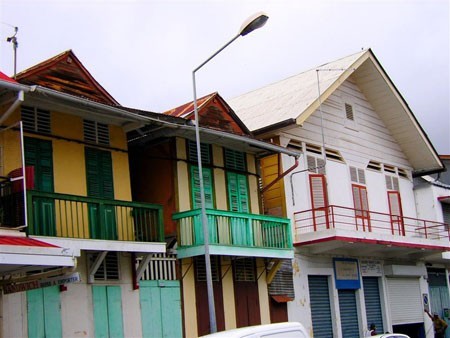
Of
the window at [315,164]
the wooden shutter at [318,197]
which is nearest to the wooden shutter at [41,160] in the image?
the wooden shutter at [318,197]

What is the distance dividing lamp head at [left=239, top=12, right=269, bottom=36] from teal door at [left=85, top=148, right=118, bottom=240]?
13.9ft

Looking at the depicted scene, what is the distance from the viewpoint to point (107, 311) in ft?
54.3

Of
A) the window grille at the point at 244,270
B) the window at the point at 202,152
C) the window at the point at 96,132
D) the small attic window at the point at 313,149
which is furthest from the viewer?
the small attic window at the point at 313,149

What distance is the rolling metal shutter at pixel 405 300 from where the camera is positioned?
26.5 meters

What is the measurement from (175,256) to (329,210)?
6895 mm

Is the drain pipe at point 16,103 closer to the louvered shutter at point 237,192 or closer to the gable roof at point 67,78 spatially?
the gable roof at point 67,78

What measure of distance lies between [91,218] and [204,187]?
4.83 metres

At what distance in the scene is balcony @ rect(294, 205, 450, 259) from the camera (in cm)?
2217

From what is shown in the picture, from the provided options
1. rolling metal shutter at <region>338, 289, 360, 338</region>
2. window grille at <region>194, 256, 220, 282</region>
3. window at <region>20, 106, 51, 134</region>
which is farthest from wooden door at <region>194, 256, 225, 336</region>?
rolling metal shutter at <region>338, 289, 360, 338</region>

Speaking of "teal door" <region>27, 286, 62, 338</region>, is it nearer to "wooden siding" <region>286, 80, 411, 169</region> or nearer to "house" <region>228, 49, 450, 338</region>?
"house" <region>228, 49, 450, 338</region>

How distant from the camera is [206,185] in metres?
20.2

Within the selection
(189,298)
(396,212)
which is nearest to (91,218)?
(189,298)

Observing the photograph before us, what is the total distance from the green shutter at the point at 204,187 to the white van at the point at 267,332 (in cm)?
883

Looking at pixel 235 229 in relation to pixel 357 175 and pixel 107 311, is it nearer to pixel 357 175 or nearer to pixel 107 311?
pixel 107 311
